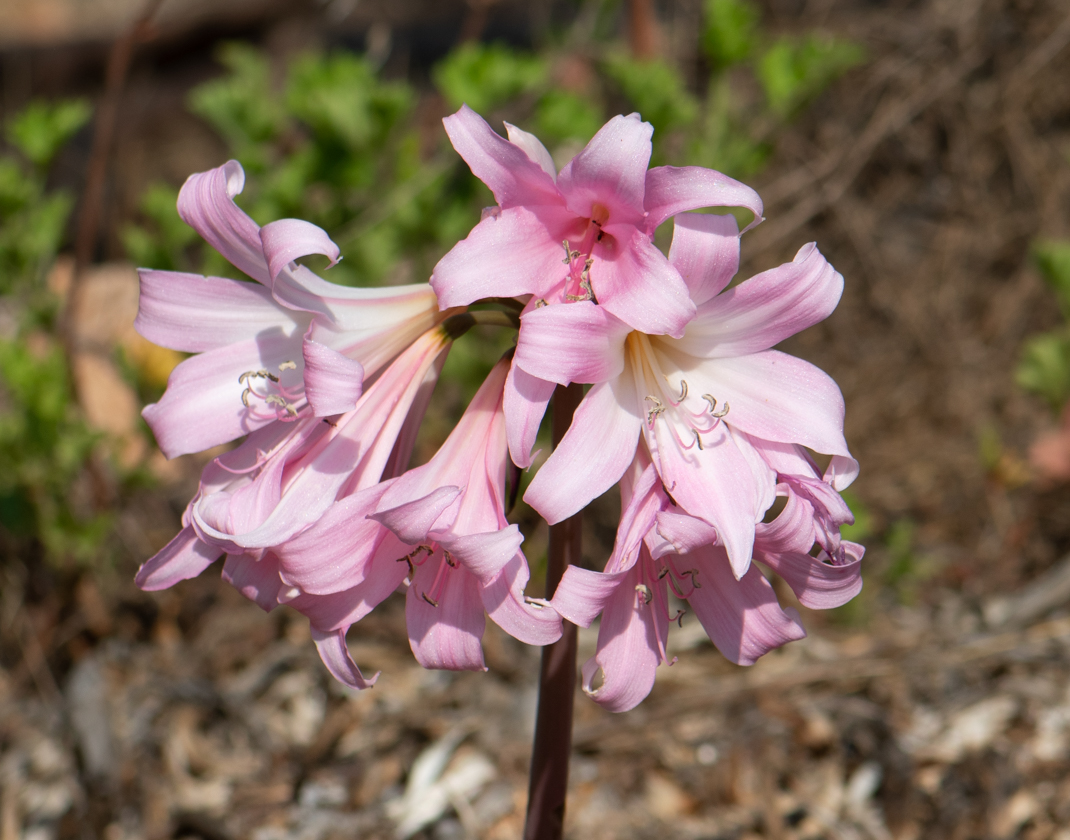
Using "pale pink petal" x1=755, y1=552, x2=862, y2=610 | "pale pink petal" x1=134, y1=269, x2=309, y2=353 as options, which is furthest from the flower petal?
"pale pink petal" x1=134, y1=269, x2=309, y2=353

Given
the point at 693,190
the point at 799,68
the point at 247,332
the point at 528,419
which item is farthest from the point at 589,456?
the point at 799,68

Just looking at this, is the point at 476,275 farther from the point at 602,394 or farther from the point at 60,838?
the point at 60,838

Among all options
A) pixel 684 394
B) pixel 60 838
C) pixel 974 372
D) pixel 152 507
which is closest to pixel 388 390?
pixel 684 394

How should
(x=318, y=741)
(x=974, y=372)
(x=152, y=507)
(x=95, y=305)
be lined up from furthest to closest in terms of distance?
(x=95, y=305), (x=974, y=372), (x=152, y=507), (x=318, y=741)

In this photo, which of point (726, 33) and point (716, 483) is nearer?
point (716, 483)

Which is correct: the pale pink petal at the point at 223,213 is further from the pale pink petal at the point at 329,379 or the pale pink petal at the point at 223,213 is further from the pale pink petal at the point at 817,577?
the pale pink petal at the point at 817,577

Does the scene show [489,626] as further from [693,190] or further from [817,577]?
[693,190]
